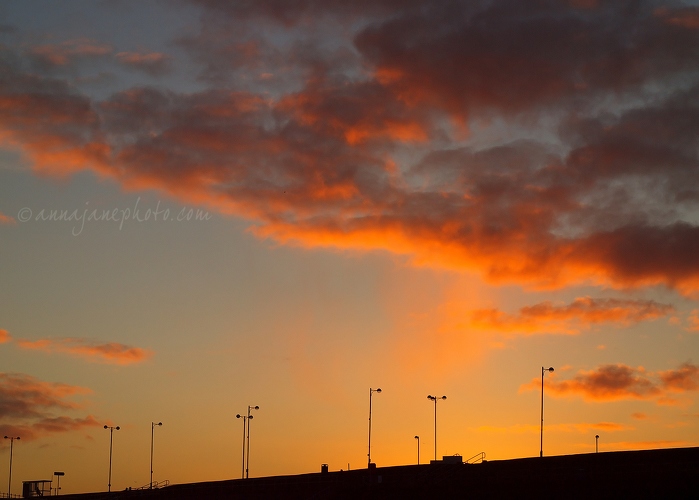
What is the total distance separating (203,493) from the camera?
363ft

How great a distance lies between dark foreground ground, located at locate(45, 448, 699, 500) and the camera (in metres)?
77.3

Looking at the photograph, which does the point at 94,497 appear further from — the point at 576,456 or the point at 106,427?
the point at 576,456

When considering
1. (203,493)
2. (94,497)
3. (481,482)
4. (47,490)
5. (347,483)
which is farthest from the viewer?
(47,490)

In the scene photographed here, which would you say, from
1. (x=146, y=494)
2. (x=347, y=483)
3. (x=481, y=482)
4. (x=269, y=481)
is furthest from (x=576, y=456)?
(x=146, y=494)

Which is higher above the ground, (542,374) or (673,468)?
(542,374)

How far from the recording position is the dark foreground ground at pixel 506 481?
3044 inches

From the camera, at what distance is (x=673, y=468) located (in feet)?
260

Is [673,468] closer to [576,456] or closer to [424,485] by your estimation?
[576,456]

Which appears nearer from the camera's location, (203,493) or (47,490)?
(203,493)

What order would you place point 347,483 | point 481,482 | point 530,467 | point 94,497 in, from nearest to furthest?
point 481,482
point 530,467
point 347,483
point 94,497

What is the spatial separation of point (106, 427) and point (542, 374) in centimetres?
7072

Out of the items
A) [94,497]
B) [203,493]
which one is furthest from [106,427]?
[203,493]

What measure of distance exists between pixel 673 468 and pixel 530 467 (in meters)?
15.1

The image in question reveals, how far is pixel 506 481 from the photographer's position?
8406cm
